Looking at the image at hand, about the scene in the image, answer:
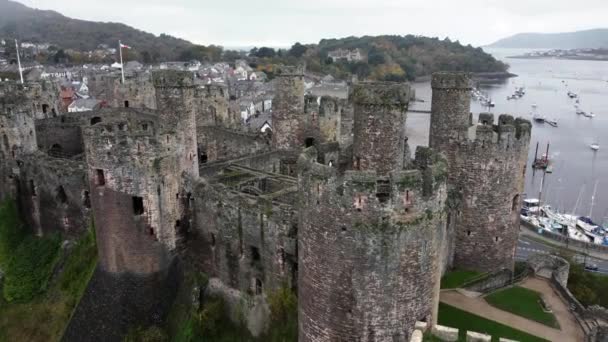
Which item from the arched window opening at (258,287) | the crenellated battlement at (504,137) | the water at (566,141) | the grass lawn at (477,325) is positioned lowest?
the water at (566,141)

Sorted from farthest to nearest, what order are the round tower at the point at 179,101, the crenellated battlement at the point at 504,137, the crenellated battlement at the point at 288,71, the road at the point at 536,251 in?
the road at the point at 536,251 → the crenellated battlement at the point at 288,71 → the round tower at the point at 179,101 → the crenellated battlement at the point at 504,137

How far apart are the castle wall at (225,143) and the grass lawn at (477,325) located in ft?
48.6

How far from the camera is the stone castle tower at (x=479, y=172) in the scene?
69.9 ft

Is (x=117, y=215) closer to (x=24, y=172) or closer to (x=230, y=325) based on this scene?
(x=230, y=325)

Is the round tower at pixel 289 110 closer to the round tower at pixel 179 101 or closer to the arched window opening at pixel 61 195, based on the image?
the round tower at pixel 179 101

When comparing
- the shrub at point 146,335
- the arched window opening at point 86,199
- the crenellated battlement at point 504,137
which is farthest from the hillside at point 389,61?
the shrub at point 146,335

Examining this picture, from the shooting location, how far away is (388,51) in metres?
177

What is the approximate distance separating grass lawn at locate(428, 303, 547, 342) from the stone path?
1.13 feet

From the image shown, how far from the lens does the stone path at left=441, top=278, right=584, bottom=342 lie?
19562 millimetres

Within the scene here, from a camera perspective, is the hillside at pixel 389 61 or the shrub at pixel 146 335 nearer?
the shrub at pixel 146 335

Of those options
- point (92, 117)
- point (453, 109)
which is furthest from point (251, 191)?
point (92, 117)

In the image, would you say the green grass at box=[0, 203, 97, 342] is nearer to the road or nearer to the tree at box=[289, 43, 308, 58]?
the road

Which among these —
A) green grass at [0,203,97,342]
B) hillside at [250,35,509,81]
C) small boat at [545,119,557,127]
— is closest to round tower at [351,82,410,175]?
green grass at [0,203,97,342]

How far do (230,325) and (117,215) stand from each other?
5944 mm
